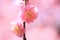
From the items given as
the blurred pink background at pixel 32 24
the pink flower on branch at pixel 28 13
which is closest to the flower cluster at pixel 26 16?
the pink flower on branch at pixel 28 13

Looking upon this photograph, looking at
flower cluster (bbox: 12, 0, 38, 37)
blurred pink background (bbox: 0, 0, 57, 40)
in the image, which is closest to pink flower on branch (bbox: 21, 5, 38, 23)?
flower cluster (bbox: 12, 0, 38, 37)

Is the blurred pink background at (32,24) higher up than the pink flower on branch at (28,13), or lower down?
lower down

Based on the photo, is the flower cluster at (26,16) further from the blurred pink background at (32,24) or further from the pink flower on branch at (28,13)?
the blurred pink background at (32,24)

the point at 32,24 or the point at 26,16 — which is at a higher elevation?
the point at 26,16

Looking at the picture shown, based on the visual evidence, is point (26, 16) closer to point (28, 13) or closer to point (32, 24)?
point (28, 13)

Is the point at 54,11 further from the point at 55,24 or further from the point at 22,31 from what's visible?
the point at 22,31

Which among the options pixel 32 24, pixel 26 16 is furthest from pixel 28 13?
pixel 32 24

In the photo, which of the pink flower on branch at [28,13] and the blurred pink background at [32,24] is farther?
the blurred pink background at [32,24]

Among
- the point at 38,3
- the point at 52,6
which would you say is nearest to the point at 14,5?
the point at 38,3
